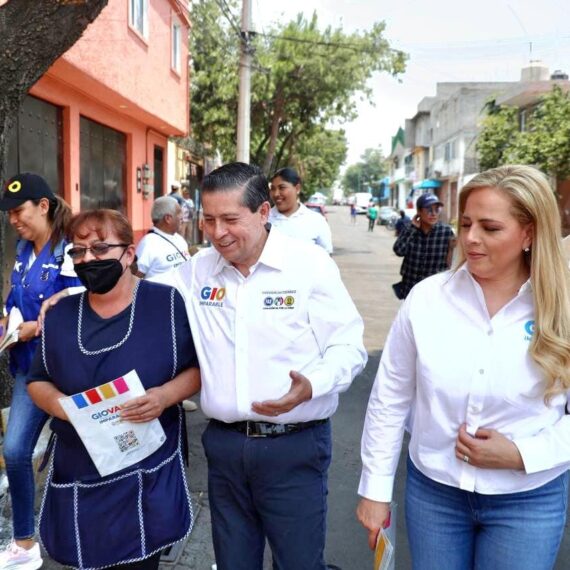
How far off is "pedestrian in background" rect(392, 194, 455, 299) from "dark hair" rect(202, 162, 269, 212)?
3.96 metres

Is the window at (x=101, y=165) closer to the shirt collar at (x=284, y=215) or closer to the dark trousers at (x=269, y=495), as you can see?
the shirt collar at (x=284, y=215)

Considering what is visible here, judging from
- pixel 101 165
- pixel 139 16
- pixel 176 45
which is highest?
pixel 176 45

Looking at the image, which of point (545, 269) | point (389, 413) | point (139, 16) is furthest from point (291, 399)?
point (139, 16)

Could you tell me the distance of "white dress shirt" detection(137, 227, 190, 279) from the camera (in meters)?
5.19

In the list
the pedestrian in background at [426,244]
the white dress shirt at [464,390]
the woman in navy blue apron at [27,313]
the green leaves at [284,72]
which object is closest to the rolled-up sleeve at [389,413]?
the white dress shirt at [464,390]

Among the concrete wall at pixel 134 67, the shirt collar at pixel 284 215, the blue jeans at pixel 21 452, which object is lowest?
the blue jeans at pixel 21 452

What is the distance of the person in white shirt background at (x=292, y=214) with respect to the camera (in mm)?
6270

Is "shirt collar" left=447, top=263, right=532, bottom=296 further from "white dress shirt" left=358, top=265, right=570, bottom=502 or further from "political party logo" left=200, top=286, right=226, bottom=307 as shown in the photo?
"political party logo" left=200, top=286, right=226, bottom=307

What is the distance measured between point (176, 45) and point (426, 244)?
10525mm

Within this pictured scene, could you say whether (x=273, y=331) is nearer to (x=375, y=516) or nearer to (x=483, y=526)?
(x=375, y=516)

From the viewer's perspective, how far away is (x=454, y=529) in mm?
2086

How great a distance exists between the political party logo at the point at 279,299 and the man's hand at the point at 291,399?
0.86ft

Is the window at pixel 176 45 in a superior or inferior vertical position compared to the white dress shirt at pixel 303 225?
superior

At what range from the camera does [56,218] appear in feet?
11.0
